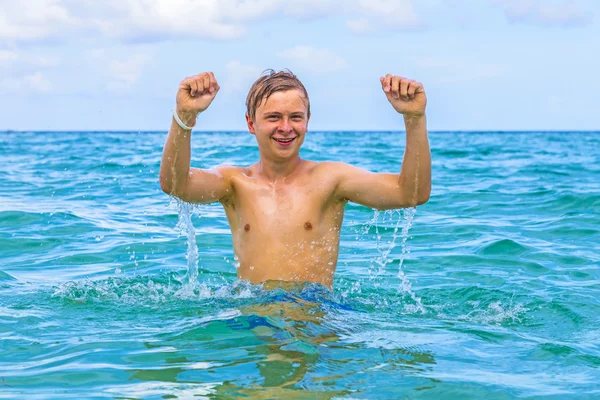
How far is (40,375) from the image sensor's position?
13.3 feet

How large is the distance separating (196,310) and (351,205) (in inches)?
274

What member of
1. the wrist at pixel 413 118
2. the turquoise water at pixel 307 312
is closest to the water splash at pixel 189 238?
Result: the turquoise water at pixel 307 312

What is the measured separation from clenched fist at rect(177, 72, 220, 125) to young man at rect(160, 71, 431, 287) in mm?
252

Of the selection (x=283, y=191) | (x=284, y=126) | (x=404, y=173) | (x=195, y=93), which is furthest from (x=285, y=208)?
(x=195, y=93)

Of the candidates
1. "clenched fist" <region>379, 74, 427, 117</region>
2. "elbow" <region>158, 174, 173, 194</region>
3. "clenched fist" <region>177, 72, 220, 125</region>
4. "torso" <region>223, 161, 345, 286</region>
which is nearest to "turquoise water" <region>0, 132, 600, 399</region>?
"torso" <region>223, 161, 345, 286</region>

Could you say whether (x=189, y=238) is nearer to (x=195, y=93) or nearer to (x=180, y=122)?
(x=180, y=122)

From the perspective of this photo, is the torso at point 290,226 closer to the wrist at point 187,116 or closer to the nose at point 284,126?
the nose at point 284,126

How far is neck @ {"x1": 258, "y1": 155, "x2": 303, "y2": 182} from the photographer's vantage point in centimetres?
536

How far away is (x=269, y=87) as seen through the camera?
5168mm

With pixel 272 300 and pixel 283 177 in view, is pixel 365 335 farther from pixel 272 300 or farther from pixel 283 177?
pixel 283 177

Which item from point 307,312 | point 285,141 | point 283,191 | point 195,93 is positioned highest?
point 195,93

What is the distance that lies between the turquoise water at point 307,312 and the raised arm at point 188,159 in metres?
0.44

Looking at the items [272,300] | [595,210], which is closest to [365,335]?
[272,300]

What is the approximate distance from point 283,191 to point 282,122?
0.51 m
